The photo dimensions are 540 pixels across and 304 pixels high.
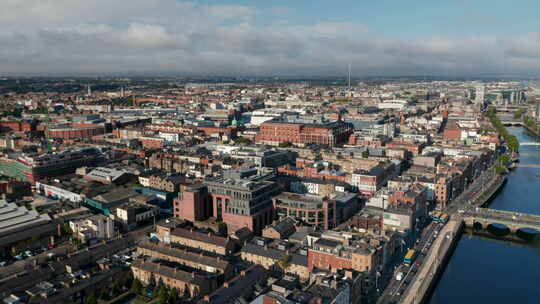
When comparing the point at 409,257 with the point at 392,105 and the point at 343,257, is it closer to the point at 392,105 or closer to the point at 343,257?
the point at 343,257

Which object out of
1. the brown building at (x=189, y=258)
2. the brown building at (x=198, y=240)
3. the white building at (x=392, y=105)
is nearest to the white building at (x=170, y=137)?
the brown building at (x=198, y=240)

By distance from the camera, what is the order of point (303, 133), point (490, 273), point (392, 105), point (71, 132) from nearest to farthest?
1. point (490, 273)
2. point (303, 133)
3. point (71, 132)
4. point (392, 105)

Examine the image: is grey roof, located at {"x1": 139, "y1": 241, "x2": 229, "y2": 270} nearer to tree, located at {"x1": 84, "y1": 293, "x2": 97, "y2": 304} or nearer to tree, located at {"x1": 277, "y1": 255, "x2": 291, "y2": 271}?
tree, located at {"x1": 277, "y1": 255, "x2": 291, "y2": 271}

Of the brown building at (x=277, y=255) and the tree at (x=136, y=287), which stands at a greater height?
the brown building at (x=277, y=255)

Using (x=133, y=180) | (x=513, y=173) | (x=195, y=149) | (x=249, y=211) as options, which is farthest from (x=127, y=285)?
(x=513, y=173)

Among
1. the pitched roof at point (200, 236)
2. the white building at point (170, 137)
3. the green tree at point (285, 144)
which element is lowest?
the pitched roof at point (200, 236)

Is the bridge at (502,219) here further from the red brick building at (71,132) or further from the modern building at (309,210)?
the red brick building at (71,132)

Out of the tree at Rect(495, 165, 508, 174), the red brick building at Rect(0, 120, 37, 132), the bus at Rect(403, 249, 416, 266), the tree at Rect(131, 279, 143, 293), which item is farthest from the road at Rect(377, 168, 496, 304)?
the red brick building at Rect(0, 120, 37, 132)

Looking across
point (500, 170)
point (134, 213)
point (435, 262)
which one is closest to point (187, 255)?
point (134, 213)
